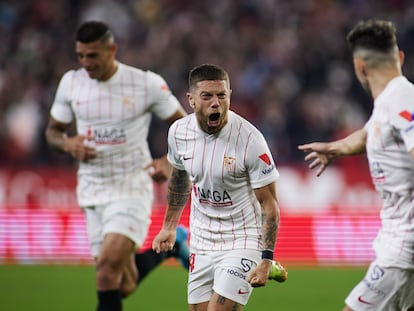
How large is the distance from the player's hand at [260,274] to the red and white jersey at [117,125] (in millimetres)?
2542

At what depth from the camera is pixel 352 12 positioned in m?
18.3

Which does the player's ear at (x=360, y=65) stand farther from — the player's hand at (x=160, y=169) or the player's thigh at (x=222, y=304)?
the player's hand at (x=160, y=169)

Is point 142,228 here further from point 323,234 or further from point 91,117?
point 323,234

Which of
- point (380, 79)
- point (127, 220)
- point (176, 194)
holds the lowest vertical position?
point (127, 220)

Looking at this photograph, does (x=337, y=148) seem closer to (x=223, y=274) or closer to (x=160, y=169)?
(x=223, y=274)

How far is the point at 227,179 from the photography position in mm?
5988

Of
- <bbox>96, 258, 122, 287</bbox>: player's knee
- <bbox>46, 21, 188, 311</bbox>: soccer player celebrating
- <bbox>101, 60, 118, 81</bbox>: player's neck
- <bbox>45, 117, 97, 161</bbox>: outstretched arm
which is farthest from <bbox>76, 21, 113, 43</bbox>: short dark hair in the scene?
<bbox>96, 258, 122, 287</bbox>: player's knee

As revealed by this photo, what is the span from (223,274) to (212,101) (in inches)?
42.9

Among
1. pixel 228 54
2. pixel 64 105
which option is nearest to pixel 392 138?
pixel 64 105

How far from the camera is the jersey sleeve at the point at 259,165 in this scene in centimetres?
584

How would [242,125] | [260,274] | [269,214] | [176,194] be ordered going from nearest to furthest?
[260,274]
[269,214]
[242,125]
[176,194]

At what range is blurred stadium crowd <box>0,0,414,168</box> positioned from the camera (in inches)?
636

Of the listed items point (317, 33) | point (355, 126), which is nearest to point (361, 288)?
point (355, 126)

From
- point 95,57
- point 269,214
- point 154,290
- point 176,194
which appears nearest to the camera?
point 269,214
